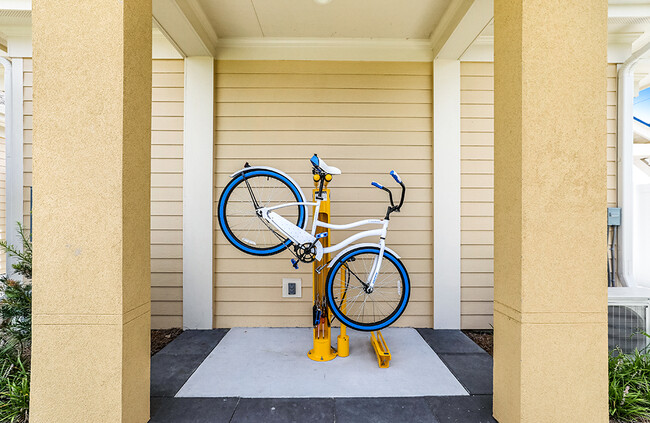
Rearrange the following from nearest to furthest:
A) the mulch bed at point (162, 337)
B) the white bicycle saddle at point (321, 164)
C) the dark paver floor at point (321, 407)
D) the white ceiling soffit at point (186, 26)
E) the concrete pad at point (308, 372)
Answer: the dark paver floor at point (321, 407), the concrete pad at point (308, 372), the white bicycle saddle at point (321, 164), the white ceiling soffit at point (186, 26), the mulch bed at point (162, 337)

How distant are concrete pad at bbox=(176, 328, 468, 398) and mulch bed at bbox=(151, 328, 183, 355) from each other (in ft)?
1.74

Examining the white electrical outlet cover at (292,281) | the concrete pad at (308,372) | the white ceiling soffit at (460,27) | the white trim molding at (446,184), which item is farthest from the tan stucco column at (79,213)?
the white trim molding at (446,184)

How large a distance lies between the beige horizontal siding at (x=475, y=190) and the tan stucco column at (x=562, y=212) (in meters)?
1.69

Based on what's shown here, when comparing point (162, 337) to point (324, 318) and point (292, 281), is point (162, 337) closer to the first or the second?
point (292, 281)

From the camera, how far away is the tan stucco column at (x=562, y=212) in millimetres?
1650

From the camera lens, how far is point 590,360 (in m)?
1.65

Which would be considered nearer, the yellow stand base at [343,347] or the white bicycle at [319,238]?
the white bicycle at [319,238]

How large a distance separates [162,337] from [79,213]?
77.2 inches

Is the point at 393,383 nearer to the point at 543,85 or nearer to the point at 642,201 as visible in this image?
the point at 543,85

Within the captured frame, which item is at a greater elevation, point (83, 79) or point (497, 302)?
point (83, 79)

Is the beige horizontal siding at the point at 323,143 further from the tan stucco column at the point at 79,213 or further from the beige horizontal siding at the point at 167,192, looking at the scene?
the tan stucco column at the point at 79,213

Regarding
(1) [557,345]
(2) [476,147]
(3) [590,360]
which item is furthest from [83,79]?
(2) [476,147]

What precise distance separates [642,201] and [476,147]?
6.23 feet

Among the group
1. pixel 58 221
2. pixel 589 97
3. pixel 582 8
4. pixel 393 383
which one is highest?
pixel 582 8
